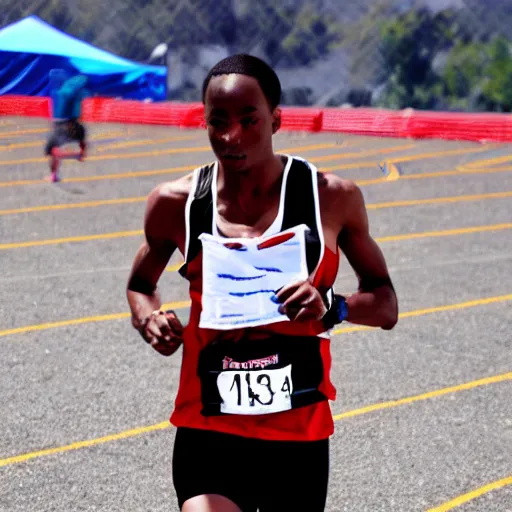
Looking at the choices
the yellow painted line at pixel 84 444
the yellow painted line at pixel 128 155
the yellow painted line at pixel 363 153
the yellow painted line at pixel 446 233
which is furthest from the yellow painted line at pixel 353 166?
the yellow painted line at pixel 84 444

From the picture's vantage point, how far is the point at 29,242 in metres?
10.8

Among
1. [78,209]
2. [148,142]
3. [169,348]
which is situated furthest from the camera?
[148,142]

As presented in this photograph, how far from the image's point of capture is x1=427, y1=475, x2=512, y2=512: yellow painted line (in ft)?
15.6

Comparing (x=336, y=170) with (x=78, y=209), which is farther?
(x=336, y=170)

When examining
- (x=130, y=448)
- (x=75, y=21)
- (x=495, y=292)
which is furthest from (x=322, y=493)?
(x=75, y=21)

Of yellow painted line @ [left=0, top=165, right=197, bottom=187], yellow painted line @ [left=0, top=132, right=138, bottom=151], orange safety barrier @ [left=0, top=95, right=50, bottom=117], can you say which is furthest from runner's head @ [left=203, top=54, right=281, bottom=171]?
orange safety barrier @ [left=0, top=95, right=50, bottom=117]

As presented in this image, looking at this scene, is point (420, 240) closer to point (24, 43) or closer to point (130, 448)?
point (130, 448)

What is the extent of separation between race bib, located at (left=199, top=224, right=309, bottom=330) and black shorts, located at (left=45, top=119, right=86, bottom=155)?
12.8 meters

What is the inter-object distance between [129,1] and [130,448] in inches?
853

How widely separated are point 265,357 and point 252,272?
0.23 m

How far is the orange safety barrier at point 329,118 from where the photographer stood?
19.9m

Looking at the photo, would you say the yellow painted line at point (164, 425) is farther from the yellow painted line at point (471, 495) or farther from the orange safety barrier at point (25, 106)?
the orange safety barrier at point (25, 106)

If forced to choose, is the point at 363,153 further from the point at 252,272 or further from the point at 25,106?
the point at 252,272

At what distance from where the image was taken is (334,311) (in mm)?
2775
